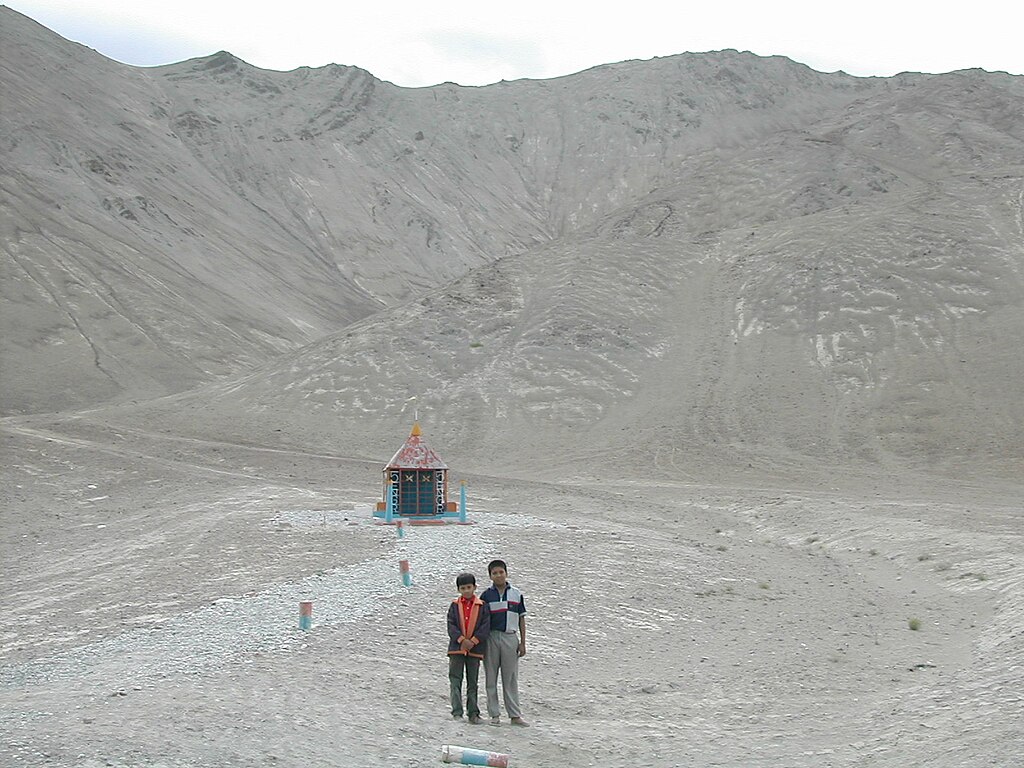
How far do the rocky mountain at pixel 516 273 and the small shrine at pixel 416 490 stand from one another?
13.5 m

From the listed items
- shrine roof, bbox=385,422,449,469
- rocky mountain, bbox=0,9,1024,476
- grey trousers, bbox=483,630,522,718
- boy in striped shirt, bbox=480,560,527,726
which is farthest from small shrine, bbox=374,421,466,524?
boy in striped shirt, bbox=480,560,527,726

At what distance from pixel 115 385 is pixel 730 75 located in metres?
91.8

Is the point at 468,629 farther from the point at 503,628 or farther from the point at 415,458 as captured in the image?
the point at 415,458

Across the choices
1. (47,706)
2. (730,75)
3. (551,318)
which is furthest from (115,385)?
(730,75)

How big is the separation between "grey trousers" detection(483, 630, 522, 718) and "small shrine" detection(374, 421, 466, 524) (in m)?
17.3

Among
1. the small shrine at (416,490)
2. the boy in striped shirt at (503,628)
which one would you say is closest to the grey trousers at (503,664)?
the boy in striped shirt at (503,628)

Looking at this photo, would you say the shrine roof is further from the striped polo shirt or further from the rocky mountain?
the striped polo shirt

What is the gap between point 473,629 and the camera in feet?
31.6

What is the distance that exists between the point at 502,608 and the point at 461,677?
0.82 metres

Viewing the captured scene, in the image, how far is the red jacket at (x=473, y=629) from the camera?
9602mm

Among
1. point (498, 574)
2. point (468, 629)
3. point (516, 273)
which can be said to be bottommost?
point (468, 629)

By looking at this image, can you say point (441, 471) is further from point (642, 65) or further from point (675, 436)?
point (642, 65)

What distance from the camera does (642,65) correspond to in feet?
440

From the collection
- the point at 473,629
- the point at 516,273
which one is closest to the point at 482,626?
the point at 473,629
